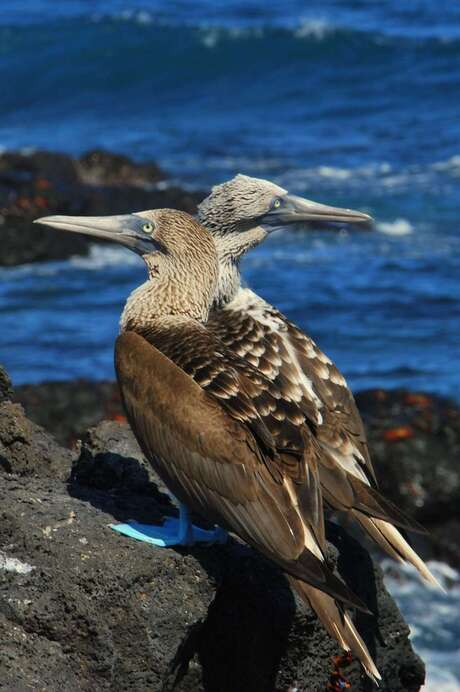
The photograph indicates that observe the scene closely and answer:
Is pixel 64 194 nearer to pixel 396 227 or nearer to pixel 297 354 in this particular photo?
pixel 396 227

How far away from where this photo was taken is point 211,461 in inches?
224

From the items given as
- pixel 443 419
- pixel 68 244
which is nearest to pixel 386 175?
pixel 68 244

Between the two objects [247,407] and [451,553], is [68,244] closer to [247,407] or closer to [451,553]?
[451,553]

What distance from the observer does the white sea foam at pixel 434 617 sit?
31.2 feet

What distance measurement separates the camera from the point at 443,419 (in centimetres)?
1223

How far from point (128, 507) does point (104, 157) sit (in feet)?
64.1

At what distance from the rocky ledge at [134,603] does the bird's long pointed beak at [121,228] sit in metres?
0.76

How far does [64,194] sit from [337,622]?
18.4 m

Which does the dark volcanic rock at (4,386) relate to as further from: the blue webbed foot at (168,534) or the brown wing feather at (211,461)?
the blue webbed foot at (168,534)

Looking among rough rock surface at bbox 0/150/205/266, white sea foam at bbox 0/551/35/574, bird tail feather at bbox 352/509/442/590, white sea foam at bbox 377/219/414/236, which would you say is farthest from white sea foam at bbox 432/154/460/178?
white sea foam at bbox 0/551/35/574

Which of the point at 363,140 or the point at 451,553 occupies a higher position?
the point at 363,140

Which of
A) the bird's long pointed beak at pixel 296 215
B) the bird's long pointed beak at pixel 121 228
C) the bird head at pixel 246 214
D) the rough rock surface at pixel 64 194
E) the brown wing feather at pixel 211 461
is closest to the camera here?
the brown wing feather at pixel 211 461

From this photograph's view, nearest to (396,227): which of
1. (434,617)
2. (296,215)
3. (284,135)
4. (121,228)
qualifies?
(284,135)

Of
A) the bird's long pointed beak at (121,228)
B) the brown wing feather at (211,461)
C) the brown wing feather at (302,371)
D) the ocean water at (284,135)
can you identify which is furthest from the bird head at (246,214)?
the ocean water at (284,135)
